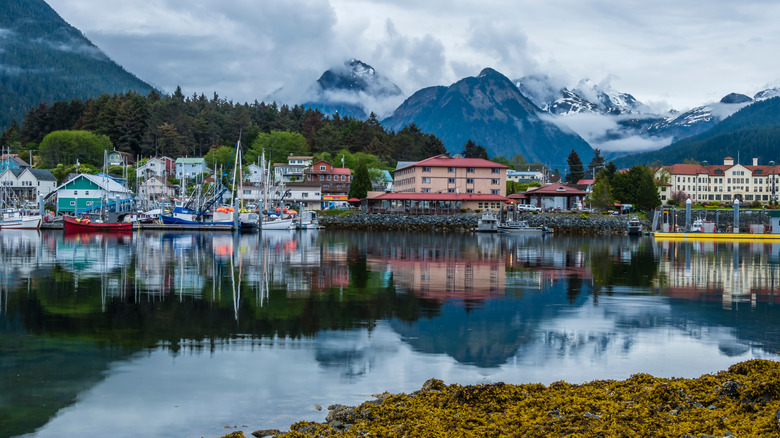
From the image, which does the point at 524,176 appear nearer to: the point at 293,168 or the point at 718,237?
the point at 293,168

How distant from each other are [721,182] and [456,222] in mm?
71288

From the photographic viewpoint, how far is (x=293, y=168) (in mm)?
118250

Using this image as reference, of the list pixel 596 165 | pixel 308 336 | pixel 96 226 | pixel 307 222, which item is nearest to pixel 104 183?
pixel 96 226

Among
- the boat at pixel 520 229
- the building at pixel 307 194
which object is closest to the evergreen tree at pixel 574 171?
the building at pixel 307 194

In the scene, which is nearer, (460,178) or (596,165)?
(460,178)

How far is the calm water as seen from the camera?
32.6ft

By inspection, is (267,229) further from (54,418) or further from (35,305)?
(54,418)

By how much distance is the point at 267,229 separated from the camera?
238 feet

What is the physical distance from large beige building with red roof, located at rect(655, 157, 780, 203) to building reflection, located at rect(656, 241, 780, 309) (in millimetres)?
91086

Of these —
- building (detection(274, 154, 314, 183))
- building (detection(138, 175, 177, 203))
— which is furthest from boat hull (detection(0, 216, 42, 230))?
building (detection(274, 154, 314, 183))

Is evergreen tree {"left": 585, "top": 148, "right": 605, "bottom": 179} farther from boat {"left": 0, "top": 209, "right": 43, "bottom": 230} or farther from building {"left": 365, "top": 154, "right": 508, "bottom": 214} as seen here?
boat {"left": 0, "top": 209, "right": 43, "bottom": 230}

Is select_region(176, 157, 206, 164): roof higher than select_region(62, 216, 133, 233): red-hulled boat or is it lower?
higher

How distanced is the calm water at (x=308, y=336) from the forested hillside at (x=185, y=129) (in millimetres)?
104845

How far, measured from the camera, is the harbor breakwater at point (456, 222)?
262ft
